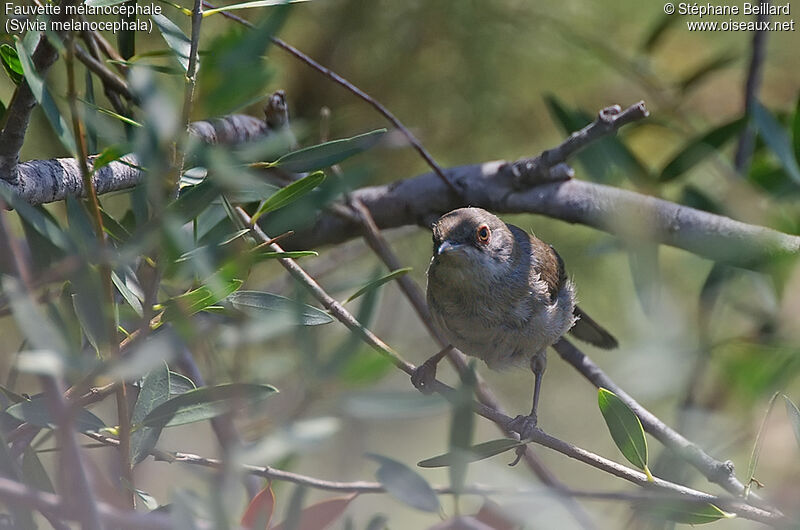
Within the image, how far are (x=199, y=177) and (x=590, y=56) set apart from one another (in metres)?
2.58

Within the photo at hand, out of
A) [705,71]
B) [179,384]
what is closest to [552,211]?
Result: [705,71]

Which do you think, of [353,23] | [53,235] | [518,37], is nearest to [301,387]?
[53,235]

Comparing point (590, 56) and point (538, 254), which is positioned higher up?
point (590, 56)

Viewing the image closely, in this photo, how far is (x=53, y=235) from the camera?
1.22 m

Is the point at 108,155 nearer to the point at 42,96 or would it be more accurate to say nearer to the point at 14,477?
the point at 42,96

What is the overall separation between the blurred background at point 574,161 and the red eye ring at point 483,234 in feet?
1.56

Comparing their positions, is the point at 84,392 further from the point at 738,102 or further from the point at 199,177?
the point at 738,102

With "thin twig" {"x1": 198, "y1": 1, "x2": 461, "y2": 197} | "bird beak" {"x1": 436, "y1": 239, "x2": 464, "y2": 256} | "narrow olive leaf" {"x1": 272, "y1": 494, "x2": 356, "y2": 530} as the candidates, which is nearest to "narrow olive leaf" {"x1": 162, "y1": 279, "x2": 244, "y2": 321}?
"narrow olive leaf" {"x1": 272, "y1": 494, "x2": 356, "y2": 530}

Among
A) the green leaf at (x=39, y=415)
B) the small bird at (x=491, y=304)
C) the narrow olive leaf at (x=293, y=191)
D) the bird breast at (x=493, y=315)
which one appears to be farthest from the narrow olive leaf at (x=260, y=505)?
the bird breast at (x=493, y=315)

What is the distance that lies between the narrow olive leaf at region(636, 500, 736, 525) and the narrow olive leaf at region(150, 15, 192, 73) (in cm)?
128

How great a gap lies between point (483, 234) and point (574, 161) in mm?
872

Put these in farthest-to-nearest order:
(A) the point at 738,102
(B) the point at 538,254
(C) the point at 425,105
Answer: (A) the point at 738,102, (C) the point at 425,105, (B) the point at 538,254

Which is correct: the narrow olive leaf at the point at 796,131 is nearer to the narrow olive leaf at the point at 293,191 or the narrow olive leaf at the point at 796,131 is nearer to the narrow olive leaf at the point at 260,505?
the narrow olive leaf at the point at 293,191

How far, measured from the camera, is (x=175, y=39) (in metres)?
1.64
